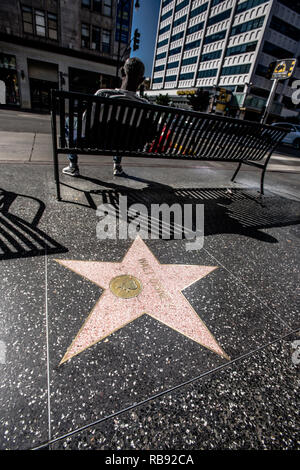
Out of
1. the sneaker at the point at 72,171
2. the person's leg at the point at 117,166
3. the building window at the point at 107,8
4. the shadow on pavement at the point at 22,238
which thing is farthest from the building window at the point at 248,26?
the shadow on pavement at the point at 22,238

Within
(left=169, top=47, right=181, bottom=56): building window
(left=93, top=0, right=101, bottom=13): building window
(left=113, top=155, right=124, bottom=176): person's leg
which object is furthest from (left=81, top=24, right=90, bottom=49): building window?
(left=169, top=47, right=181, bottom=56): building window

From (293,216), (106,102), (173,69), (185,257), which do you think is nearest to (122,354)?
(185,257)

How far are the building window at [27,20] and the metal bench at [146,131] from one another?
28.9m

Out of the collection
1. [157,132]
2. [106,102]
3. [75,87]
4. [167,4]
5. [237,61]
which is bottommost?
[157,132]

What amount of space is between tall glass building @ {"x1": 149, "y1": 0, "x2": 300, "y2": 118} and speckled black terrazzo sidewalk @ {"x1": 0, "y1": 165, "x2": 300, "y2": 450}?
1630 inches

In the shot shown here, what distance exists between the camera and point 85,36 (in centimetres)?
Result: 2530

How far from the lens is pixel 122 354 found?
132cm

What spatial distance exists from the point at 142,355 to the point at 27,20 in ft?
107

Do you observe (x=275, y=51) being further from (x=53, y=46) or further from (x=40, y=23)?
(x=40, y=23)

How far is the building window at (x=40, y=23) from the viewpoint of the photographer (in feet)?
74.1

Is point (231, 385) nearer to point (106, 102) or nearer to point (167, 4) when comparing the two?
point (106, 102)

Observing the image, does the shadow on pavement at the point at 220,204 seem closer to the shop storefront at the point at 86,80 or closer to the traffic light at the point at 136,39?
the traffic light at the point at 136,39

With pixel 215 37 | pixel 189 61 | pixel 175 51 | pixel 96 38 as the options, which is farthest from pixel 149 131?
pixel 175 51
